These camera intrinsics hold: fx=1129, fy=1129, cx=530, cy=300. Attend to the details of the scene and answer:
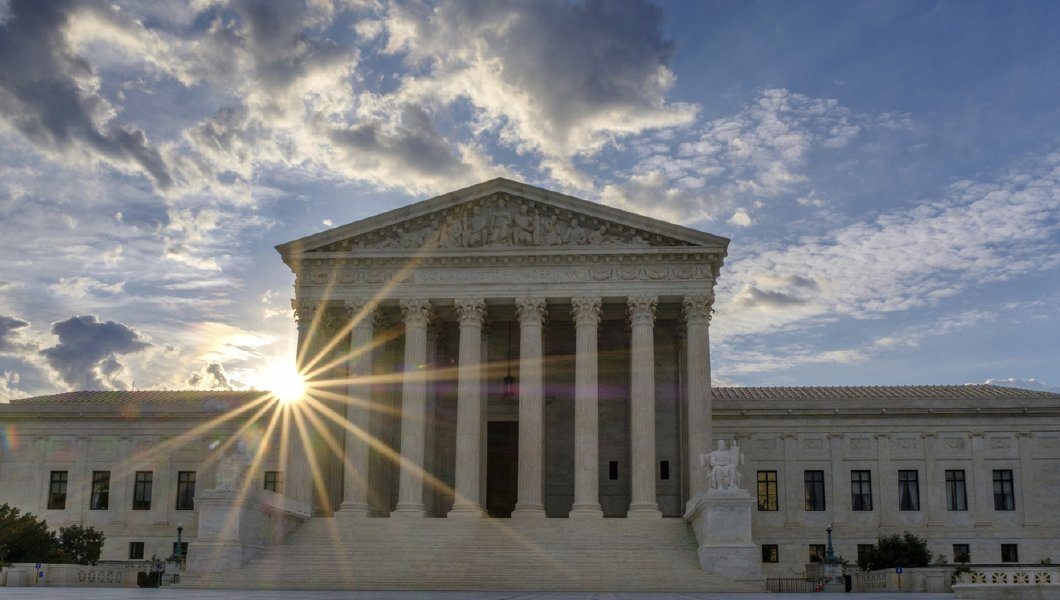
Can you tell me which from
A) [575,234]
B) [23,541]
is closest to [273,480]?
[23,541]

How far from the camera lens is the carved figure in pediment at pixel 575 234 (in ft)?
181

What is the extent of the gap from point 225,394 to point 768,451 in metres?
32.9

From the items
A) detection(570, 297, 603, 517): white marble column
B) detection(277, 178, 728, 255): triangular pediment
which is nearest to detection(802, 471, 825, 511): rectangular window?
detection(570, 297, 603, 517): white marble column

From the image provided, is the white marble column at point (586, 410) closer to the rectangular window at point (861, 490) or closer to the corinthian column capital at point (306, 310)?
the corinthian column capital at point (306, 310)

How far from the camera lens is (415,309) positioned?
2176 inches

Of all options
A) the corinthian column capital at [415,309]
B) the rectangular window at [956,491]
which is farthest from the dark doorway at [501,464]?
the rectangular window at [956,491]

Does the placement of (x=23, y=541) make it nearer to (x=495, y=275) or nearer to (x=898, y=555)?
(x=495, y=275)

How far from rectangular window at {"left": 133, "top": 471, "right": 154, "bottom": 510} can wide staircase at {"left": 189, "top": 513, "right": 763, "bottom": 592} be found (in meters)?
17.2

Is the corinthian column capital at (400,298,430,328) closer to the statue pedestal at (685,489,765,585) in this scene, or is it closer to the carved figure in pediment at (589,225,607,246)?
the carved figure in pediment at (589,225,607,246)

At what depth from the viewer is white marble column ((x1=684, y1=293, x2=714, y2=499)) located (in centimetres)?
5309

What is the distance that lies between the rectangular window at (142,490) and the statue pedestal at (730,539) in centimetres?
3439

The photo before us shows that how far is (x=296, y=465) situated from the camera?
54438 millimetres

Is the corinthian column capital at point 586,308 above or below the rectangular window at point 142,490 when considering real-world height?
above

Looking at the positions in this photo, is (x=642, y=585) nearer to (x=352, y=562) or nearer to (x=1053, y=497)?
(x=352, y=562)
